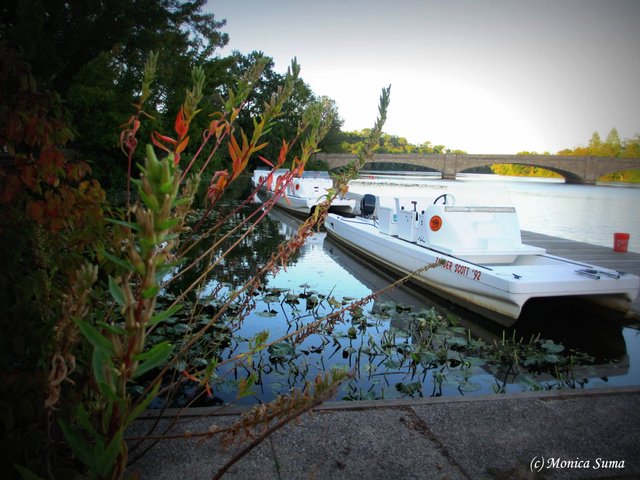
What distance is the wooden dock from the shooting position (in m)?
9.52

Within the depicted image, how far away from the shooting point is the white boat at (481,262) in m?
6.24

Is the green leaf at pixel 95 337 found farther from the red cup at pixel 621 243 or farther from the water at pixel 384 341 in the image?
the red cup at pixel 621 243

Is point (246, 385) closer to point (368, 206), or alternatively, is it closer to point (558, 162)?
point (368, 206)

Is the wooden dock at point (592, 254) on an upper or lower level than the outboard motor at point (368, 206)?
lower

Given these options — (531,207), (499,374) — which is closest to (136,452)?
(499,374)

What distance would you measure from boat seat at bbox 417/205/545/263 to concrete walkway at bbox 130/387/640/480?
4.87 metres

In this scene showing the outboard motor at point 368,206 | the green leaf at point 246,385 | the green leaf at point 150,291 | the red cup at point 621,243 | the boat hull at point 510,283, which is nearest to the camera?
the green leaf at point 150,291

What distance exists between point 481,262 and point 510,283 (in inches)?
72.1

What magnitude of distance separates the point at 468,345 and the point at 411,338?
2.31 feet

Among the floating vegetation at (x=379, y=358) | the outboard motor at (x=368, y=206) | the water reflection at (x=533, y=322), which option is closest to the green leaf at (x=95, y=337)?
the floating vegetation at (x=379, y=358)

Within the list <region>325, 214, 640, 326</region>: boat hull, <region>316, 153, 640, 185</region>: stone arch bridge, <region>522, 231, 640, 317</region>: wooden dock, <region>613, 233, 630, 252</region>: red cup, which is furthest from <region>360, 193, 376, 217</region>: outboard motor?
<region>316, 153, 640, 185</region>: stone arch bridge

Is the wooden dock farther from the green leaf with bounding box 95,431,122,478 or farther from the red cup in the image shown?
the green leaf with bounding box 95,431,122,478

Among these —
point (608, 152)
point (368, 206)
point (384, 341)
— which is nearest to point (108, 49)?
point (368, 206)

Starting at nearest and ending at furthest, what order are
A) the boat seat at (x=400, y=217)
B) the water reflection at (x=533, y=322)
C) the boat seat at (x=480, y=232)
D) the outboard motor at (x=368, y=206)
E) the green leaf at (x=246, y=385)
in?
the green leaf at (x=246, y=385) → the water reflection at (x=533, y=322) → the boat seat at (x=480, y=232) → the boat seat at (x=400, y=217) → the outboard motor at (x=368, y=206)
